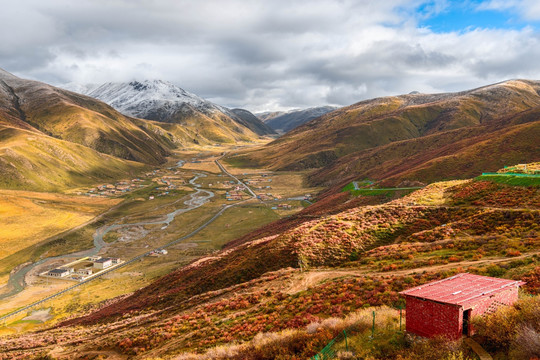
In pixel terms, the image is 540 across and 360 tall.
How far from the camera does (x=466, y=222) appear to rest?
36562 mm

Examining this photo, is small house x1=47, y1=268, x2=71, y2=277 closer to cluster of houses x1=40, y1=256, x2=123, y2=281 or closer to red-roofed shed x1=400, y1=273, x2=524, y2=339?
cluster of houses x1=40, y1=256, x2=123, y2=281

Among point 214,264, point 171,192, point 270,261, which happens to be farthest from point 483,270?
point 171,192

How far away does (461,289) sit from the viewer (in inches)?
617

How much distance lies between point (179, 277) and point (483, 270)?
1625 inches

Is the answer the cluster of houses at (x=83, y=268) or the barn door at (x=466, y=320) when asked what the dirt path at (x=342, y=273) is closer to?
the barn door at (x=466, y=320)

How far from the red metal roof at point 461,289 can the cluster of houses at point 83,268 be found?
7759 cm

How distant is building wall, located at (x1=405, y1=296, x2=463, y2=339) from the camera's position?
13.6m

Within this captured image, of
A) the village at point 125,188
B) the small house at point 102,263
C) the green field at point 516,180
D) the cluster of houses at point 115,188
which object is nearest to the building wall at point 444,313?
the green field at point 516,180

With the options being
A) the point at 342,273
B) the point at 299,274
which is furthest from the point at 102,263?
the point at 342,273

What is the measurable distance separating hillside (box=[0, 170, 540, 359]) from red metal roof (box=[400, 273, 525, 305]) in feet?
7.35

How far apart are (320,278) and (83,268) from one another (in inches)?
2742

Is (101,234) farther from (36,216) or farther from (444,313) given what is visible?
(444,313)

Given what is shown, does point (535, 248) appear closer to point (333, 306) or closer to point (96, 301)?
point (333, 306)

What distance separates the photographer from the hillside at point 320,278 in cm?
2212
